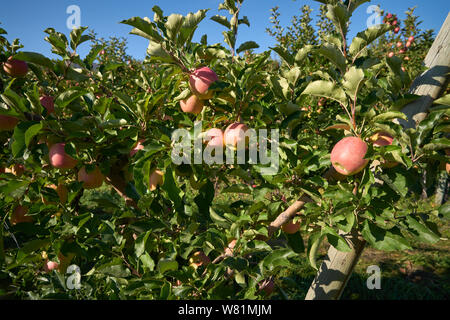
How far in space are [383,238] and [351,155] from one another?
0.98ft

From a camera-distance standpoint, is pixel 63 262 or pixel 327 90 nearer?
pixel 327 90

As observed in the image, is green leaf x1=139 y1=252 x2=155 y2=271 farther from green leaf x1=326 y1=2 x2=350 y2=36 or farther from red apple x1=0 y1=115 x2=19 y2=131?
green leaf x1=326 y1=2 x2=350 y2=36

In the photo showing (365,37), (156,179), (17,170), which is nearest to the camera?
(365,37)

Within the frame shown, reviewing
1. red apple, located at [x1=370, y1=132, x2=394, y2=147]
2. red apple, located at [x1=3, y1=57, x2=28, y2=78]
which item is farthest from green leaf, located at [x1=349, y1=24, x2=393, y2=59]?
red apple, located at [x1=3, y1=57, x2=28, y2=78]

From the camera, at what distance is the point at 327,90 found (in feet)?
3.02

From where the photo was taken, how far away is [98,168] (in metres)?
1.29

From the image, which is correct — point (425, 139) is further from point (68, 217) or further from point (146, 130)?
point (68, 217)

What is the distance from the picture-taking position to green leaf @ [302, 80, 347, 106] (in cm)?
91

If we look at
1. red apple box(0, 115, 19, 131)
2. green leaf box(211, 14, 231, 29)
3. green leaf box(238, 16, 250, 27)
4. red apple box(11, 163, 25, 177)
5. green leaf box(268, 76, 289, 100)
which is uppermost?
green leaf box(211, 14, 231, 29)

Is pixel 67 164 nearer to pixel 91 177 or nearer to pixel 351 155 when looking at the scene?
pixel 91 177

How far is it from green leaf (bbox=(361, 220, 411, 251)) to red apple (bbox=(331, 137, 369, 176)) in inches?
8.1

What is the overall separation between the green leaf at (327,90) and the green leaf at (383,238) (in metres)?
0.42

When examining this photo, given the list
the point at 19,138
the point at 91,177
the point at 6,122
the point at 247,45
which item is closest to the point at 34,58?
the point at 6,122
